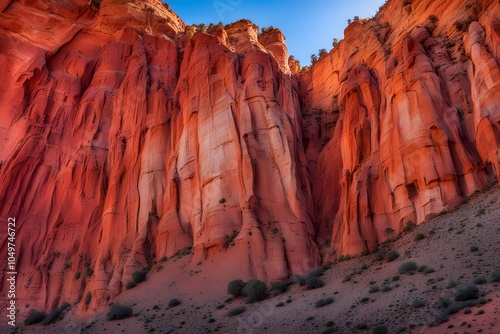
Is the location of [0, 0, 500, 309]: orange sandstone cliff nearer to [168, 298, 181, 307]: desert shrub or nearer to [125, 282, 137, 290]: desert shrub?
[125, 282, 137, 290]: desert shrub

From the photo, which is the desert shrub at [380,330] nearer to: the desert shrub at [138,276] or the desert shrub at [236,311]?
the desert shrub at [236,311]

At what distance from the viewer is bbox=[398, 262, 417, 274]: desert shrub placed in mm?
18853

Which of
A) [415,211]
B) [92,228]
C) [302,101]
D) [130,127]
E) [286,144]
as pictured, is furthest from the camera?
[302,101]

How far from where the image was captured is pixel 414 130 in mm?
27359

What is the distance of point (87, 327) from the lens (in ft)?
86.1

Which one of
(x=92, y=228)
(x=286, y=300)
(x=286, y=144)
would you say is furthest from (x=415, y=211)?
(x=92, y=228)

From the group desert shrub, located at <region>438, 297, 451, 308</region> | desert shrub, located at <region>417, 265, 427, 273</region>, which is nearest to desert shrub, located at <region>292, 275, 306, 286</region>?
desert shrub, located at <region>417, 265, 427, 273</region>

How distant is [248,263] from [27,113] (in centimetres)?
3313

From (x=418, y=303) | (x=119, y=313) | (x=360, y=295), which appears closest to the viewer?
(x=418, y=303)

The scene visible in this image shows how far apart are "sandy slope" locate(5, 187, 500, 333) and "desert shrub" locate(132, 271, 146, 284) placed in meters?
0.64

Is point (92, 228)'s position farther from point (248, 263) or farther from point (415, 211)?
point (415, 211)

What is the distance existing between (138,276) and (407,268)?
19.6m

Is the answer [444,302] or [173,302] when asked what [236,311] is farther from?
[444,302]

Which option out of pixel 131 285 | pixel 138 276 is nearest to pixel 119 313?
pixel 131 285
